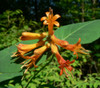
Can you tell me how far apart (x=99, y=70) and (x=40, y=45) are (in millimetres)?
3111

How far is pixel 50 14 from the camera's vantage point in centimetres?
110

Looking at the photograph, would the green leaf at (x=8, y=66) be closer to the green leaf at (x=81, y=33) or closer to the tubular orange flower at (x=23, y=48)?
A: the tubular orange flower at (x=23, y=48)

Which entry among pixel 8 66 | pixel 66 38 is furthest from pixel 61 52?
pixel 8 66

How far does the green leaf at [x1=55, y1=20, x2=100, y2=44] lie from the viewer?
127 centimetres

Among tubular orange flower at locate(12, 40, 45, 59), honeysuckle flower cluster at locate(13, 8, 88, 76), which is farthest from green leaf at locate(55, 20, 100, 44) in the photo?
tubular orange flower at locate(12, 40, 45, 59)

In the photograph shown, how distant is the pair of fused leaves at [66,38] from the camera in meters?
1.11

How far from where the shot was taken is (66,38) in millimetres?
1363

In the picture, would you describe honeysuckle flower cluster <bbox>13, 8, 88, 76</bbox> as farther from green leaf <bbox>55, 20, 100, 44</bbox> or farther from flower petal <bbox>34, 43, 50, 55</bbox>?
green leaf <bbox>55, 20, 100, 44</bbox>

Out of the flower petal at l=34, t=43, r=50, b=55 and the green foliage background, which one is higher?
the flower petal at l=34, t=43, r=50, b=55

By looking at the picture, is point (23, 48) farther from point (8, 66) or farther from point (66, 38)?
point (66, 38)

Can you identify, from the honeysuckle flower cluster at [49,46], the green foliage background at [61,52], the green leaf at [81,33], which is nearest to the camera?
the honeysuckle flower cluster at [49,46]

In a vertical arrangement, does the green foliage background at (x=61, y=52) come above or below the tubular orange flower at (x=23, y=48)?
below

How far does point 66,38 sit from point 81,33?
0.15 m

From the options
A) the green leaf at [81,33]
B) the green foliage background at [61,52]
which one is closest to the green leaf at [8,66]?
the green foliage background at [61,52]
